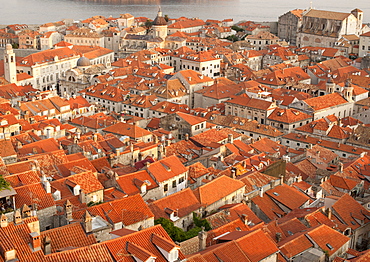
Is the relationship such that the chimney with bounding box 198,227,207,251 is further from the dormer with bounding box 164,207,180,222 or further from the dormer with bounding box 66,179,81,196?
the dormer with bounding box 66,179,81,196

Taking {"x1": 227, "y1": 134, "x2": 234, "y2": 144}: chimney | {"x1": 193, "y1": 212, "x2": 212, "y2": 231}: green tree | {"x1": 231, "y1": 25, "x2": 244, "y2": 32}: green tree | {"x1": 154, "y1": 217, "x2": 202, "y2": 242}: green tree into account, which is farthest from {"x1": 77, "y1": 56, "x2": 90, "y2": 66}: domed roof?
{"x1": 154, "y1": 217, "x2": 202, "y2": 242}: green tree

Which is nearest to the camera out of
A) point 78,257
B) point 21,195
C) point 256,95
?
point 78,257

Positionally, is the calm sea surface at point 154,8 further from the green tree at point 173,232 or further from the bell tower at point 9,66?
the green tree at point 173,232

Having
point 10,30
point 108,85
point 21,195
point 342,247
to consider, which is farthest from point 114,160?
point 10,30

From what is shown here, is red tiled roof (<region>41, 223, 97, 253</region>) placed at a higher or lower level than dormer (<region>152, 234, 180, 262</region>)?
lower

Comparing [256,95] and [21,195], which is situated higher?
[21,195]

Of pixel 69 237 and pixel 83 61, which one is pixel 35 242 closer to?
pixel 69 237

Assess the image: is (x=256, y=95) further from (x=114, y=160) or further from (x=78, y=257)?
(x=78, y=257)

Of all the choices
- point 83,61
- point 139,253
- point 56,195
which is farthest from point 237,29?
point 139,253
